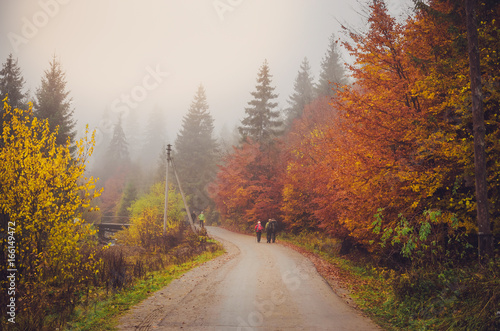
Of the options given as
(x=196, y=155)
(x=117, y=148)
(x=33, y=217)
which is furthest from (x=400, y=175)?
(x=117, y=148)

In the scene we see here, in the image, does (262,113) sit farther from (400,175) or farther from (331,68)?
(400,175)

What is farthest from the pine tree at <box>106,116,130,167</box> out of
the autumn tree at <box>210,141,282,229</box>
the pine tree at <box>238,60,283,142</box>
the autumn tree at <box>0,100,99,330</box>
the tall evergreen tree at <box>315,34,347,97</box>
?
the autumn tree at <box>0,100,99,330</box>

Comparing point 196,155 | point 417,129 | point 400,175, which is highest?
point 196,155

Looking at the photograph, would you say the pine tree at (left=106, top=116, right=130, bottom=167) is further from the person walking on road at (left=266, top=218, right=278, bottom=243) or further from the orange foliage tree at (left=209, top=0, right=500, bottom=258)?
the orange foliage tree at (left=209, top=0, right=500, bottom=258)

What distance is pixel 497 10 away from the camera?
26.2 ft

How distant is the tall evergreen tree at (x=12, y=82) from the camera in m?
25.4

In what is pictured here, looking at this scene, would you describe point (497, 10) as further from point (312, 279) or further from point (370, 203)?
point (312, 279)

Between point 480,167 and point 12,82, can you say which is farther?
point 12,82

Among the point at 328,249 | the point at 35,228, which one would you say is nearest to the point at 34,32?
the point at 35,228

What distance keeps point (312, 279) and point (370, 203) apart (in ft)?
12.0

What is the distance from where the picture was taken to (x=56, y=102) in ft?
89.6

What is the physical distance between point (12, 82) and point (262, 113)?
997 inches

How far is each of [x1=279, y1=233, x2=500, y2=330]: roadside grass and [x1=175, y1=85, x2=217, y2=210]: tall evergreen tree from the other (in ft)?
126

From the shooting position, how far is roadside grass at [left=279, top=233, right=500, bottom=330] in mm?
4844
